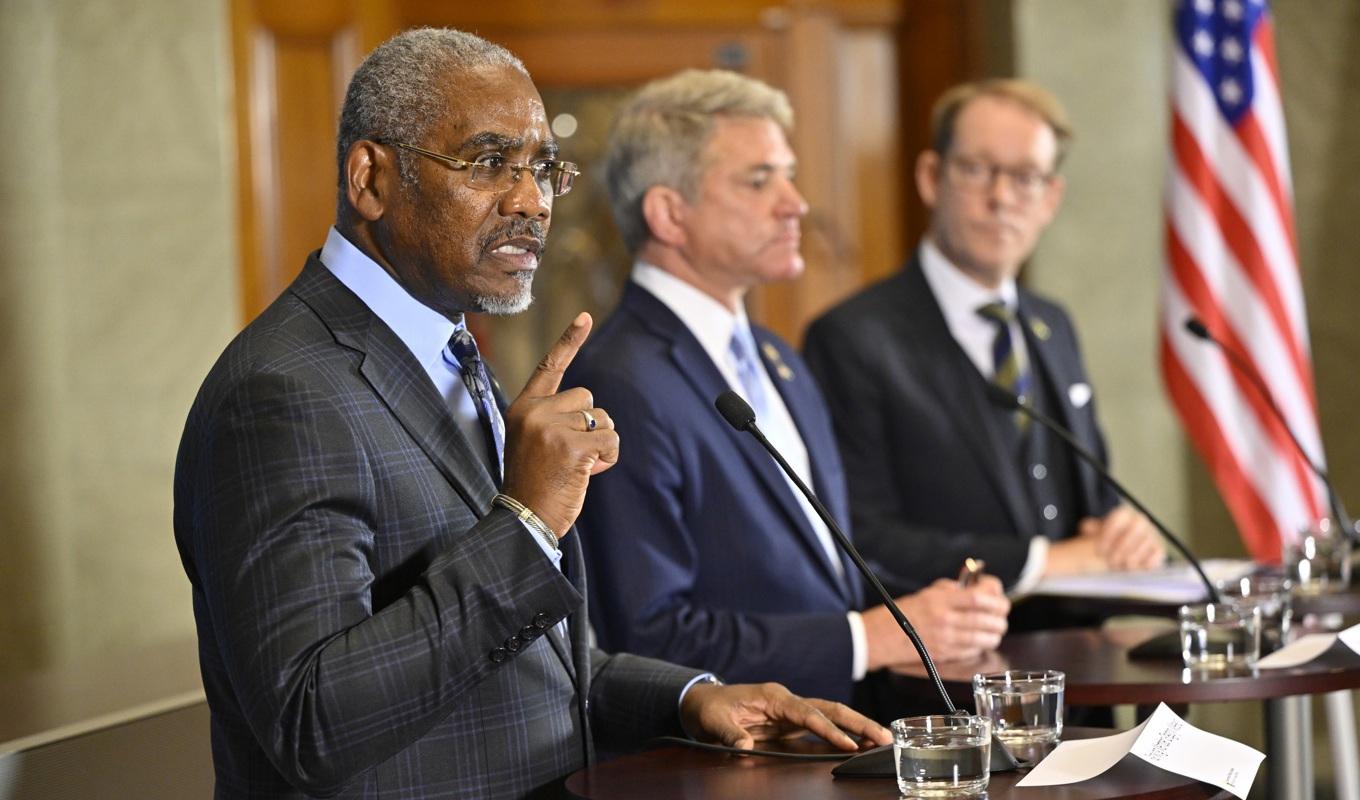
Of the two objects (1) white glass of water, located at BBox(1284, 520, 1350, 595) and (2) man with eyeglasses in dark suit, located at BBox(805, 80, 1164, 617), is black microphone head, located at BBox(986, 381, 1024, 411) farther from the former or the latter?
(1) white glass of water, located at BBox(1284, 520, 1350, 595)

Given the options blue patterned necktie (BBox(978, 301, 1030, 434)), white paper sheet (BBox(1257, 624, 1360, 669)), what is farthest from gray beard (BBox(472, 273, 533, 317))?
blue patterned necktie (BBox(978, 301, 1030, 434))

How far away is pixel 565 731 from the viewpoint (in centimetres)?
179

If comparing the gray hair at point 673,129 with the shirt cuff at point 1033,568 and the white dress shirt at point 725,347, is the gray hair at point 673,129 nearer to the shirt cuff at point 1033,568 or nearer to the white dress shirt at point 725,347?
the white dress shirt at point 725,347

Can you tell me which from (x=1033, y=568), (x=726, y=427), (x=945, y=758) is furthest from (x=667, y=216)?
(x=945, y=758)

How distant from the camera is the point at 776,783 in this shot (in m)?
1.65

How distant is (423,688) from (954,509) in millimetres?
2060

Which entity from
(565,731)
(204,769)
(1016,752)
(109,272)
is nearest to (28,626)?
(109,272)

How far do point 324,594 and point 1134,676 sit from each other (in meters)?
1.19

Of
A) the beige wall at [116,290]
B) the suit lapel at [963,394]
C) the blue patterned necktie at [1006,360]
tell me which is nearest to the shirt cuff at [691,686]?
the suit lapel at [963,394]

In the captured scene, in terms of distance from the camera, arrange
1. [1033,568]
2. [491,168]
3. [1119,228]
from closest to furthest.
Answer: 1. [491,168]
2. [1033,568]
3. [1119,228]

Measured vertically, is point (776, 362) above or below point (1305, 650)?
above

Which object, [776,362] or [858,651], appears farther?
[776,362]

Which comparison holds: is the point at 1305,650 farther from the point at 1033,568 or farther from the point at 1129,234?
the point at 1129,234

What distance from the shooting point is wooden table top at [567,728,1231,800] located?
5.08ft
